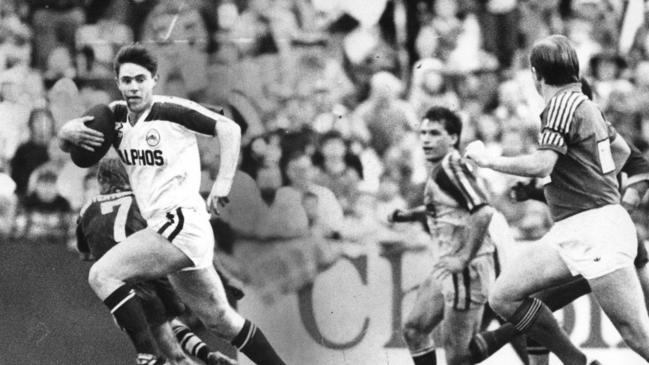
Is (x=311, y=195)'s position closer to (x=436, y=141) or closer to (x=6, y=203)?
(x=436, y=141)

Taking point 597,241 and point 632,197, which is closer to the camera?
point 597,241

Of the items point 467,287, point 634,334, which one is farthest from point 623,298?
point 467,287

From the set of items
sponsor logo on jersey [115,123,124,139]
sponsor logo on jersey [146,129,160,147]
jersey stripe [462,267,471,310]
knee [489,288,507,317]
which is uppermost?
sponsor logo on jersey [115,123,124,139]

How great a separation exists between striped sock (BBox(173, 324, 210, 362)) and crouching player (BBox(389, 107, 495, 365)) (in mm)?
1212

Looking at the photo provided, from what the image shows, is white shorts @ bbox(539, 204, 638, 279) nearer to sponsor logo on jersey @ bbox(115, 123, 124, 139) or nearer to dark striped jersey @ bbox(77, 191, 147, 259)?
sponsor logo on jersey @ bbox(115, 123, 124, 139)

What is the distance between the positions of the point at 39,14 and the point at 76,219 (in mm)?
1438

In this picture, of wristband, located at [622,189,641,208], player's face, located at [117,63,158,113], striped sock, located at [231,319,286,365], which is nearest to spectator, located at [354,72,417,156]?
wristband, located at [622,189,641,208]

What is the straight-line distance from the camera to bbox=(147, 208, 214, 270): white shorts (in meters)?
6.43

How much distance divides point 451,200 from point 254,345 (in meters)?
1.45

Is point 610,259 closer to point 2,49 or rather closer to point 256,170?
point 256,170

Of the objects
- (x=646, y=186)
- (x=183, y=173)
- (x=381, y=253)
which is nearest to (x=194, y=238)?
(x=183, y=173)

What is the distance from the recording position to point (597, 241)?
591 cm

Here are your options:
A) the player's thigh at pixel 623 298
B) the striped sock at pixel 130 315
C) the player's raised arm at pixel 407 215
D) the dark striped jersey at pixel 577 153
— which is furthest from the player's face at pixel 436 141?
the striped sock at pixel 130 315

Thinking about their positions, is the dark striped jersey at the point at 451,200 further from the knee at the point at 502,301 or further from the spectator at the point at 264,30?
the spectator at the point at 264,30
